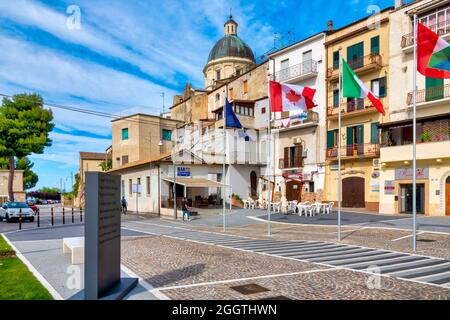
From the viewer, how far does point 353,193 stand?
101 ft

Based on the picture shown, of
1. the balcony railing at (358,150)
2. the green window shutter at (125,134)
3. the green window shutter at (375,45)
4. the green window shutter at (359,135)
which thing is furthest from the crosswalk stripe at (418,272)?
the green window shutter at (125,134)

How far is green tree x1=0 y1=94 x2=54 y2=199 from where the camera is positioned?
3988 centimetres

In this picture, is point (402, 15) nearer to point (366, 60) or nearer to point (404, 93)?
point (366, 60)

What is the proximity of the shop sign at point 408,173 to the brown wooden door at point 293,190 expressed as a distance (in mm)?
9913

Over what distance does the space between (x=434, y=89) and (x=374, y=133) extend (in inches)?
221

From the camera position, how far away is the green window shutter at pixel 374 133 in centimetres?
2888

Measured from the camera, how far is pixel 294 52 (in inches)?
1426

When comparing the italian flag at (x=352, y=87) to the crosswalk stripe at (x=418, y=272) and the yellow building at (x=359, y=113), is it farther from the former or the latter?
the yellow building at (x=359, y=113)

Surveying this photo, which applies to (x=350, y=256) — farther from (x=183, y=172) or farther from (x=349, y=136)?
(x=183, y=172)

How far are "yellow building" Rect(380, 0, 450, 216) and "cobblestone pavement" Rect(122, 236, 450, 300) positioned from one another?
19.1 meters

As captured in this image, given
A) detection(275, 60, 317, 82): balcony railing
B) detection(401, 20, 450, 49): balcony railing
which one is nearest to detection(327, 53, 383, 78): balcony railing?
detection(275, 60, 317, 82): balcony railing

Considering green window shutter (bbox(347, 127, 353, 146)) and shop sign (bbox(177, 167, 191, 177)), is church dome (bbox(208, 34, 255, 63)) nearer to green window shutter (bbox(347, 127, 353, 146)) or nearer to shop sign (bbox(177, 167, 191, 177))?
shop sign (bbox(177, 167, 191, 177))

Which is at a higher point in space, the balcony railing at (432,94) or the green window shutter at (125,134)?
the balcony railing at (432,94)
